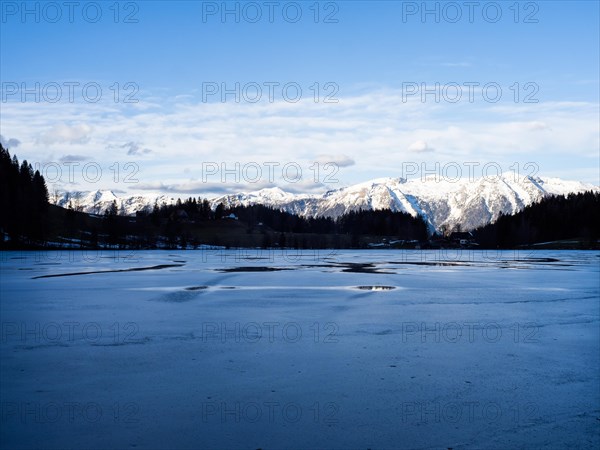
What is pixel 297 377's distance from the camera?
8680 mm

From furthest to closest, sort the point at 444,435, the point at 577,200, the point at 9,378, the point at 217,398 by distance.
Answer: the point at 577,200 < the point at 9,378 < the point at 217,398 < the point at 444,435

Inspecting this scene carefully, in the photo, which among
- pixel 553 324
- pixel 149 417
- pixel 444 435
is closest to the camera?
pixel 444 435

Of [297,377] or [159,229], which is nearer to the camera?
[297,377]

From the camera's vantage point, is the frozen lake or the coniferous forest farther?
the coniferous forest

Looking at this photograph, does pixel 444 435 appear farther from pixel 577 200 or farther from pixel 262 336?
pixel 577 200

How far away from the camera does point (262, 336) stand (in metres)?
12.4

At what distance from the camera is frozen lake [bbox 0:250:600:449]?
6.26m

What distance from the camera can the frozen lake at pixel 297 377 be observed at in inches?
247

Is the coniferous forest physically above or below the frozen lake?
above

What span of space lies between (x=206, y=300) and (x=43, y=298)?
20.1ft

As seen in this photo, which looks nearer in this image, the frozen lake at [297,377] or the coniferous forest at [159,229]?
the frozen lake at [297,377]

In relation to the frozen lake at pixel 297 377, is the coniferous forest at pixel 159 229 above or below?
above

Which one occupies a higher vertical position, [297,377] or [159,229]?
[159,229]

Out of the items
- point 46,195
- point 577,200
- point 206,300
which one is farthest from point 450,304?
point 577,200
